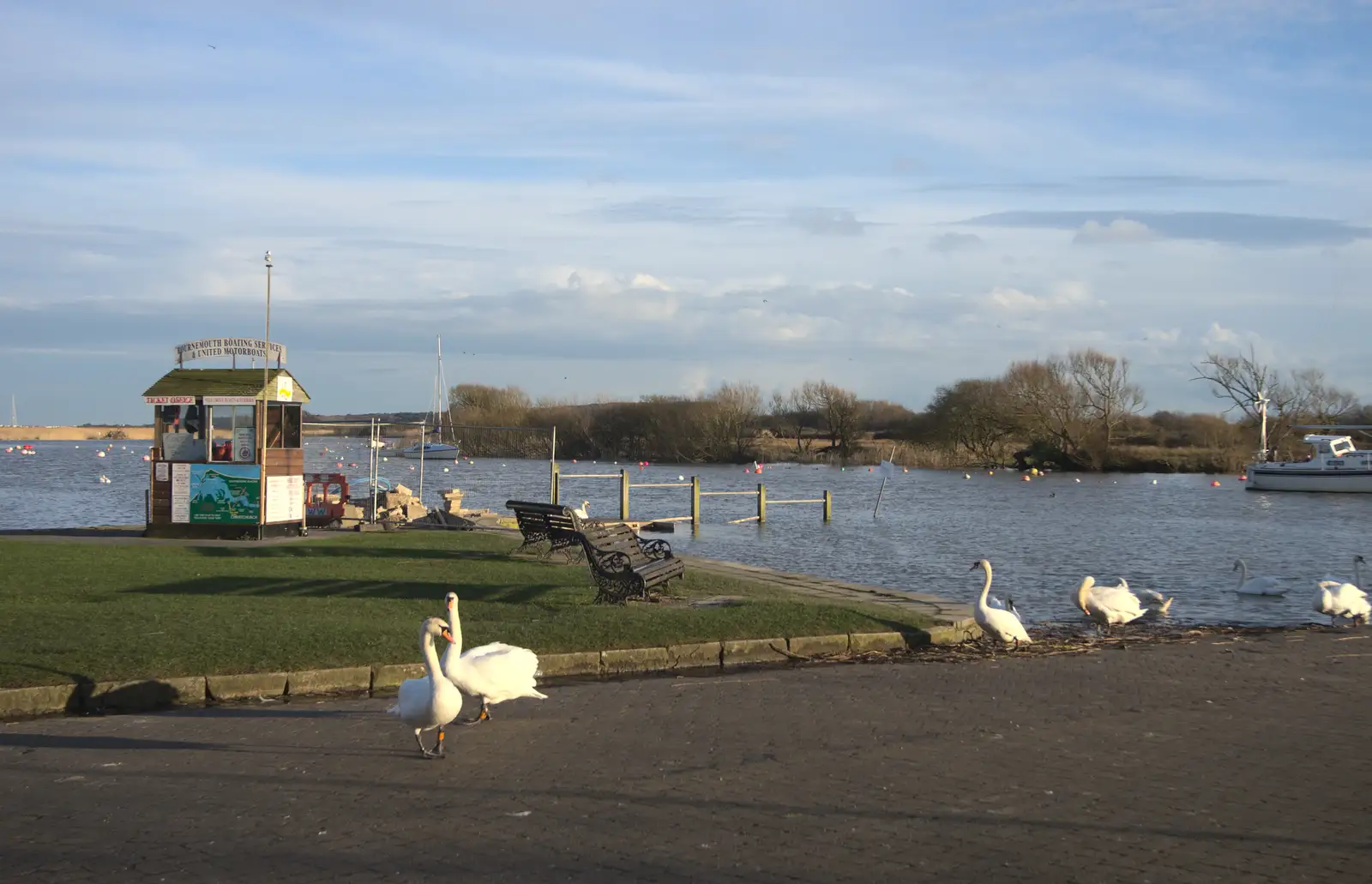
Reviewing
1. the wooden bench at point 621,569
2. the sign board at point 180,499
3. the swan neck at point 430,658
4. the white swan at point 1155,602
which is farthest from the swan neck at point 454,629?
the sign board at point 180,499

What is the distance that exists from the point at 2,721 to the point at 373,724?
8.33 ft

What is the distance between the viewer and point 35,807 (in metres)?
6.04

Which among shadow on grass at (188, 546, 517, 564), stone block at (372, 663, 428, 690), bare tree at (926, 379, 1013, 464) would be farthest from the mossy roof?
bare tree at (926, 379, 1013, 464)

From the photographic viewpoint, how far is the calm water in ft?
68.5

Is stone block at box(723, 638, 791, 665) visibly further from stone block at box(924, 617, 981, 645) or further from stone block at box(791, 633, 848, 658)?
stone block at box(924, 617, 981, 645)

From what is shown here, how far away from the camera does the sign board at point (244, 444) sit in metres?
20.6

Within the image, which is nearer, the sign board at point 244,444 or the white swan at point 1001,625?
the white swan at point 1001,625

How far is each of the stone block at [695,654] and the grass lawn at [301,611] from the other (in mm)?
161

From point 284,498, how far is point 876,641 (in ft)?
42.9

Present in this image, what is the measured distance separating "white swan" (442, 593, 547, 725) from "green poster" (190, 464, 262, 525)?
13.5 metres

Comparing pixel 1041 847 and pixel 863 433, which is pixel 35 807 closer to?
pixel 1041 847

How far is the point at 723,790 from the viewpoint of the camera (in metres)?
6.54

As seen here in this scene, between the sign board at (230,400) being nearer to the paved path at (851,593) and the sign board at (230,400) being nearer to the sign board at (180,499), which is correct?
the sign board at (180,499)

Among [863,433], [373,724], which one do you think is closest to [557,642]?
[373,724]
